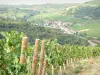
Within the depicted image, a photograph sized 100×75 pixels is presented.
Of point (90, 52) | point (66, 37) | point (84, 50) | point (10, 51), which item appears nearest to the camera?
point (10, 51)

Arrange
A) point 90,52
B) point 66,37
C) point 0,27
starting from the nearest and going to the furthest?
point 90,52 → point 0,27 → point 66,37

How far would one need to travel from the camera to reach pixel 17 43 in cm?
1598

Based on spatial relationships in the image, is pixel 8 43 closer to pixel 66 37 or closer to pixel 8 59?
pixel 8 59

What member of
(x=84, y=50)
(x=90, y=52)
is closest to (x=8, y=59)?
(x=84, y=50)

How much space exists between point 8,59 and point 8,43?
49.8 inches

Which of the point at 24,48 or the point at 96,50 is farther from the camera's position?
the point at 96,50

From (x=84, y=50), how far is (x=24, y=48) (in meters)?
48.2

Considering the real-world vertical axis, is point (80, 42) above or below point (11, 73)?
below

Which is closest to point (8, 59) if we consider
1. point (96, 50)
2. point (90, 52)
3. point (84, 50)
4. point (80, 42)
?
point (84, 50)

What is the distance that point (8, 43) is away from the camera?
1555 centimetres

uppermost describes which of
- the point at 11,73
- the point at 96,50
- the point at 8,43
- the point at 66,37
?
the point at 8,43

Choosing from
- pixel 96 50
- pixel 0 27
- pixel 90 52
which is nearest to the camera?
pixel 90 52

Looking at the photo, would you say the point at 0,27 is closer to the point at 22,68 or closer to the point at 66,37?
the point at 66,37

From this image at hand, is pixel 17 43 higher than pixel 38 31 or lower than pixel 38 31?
higher
